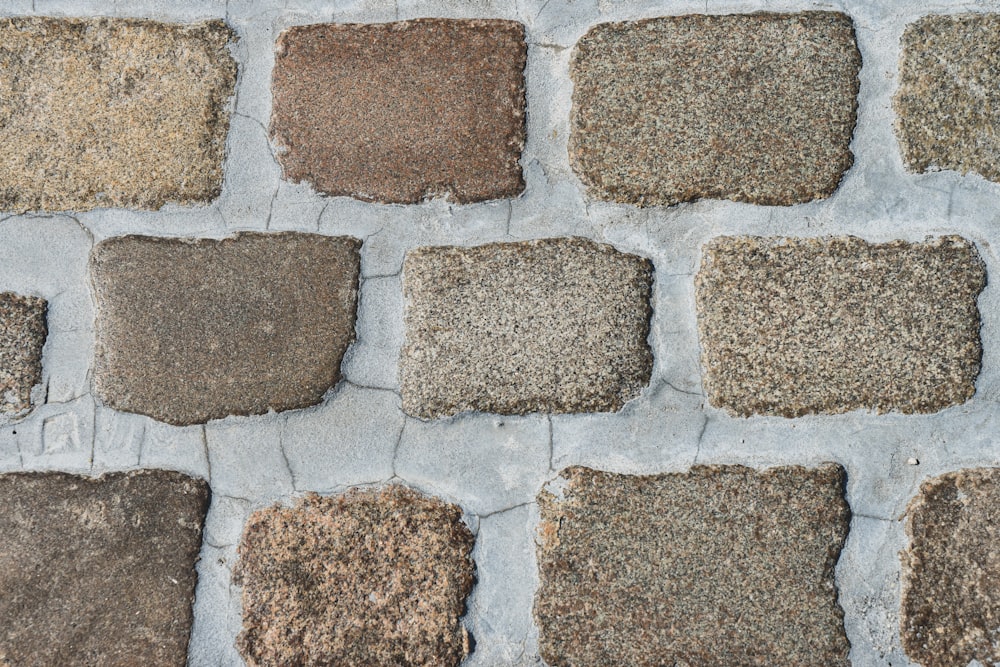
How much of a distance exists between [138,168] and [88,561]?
477 mm

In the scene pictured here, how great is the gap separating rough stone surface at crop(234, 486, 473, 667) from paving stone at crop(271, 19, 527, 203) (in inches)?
15.2

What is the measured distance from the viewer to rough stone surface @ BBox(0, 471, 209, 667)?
906mm

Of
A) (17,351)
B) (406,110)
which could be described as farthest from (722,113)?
(17,351)

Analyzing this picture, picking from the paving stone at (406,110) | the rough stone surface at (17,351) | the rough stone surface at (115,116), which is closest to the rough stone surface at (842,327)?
the paving stone at (406,110)

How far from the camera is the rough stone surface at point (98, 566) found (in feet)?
2.97

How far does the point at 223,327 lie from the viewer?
3.04 ft

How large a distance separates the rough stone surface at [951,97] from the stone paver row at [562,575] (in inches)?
14.9

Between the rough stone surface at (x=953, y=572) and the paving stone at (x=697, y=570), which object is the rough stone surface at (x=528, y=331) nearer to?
the paving stone at (x=697, y=570)

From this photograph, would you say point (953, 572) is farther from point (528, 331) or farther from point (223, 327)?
point (223, 327)

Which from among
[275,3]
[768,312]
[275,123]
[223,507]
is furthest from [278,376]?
[768,312]

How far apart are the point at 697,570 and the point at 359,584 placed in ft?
1.29

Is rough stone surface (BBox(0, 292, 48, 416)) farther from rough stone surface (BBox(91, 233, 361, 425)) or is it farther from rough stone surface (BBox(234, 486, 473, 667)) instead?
rough stone surface (BBox(234, 486, 473, 667))

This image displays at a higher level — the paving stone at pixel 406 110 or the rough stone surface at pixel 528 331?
the paving stone at pixel 406 110

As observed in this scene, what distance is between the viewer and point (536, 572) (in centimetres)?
91
